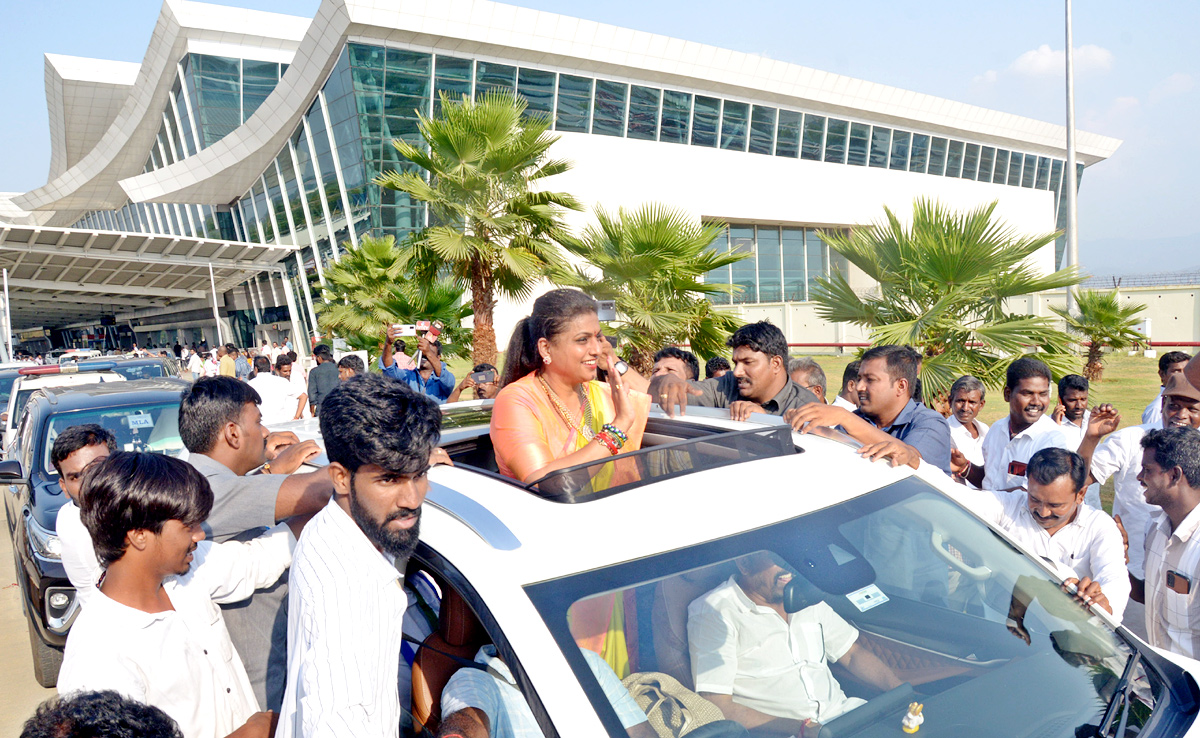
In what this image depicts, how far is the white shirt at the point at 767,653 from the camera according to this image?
176 centimetres

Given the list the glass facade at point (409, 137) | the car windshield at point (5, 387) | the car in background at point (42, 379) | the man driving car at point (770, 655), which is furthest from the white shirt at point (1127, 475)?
the glass facade at point (409, 137)

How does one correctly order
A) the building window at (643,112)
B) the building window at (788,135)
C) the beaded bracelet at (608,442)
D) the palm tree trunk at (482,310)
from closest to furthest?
the beaded bracelet at (608,442)
the palm tree trunk at (482,310)
the building window at (643,112)
the building window at (788,135)

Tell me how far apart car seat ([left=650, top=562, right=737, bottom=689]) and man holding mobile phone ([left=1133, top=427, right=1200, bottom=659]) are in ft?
6.95

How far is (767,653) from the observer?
1879mm

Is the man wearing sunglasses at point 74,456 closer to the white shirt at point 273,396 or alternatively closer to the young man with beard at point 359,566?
the young man with beard at point 359,566

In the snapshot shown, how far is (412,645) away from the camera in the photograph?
2.00m

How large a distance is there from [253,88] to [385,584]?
38.3 m

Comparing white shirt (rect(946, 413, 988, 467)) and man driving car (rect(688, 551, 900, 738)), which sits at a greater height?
man driving car (rect(688, 551, 900, 738))

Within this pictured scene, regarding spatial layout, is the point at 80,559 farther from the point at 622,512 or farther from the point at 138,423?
the point at 138,423

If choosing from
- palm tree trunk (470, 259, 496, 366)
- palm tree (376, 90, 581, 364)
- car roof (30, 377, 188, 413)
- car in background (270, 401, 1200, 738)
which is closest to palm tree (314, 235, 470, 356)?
Answer: palm tree trunk (470, 259, 496, 366)

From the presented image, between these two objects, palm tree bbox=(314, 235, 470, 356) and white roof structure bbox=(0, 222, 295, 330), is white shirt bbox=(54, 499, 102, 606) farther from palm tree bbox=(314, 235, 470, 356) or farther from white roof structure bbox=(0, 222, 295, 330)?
white roof structure bbox=(0, 222, 295, 330)

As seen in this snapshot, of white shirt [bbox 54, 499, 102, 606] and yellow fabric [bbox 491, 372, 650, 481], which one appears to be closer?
yellow fabric [bbox 491, 372, 650, 481]

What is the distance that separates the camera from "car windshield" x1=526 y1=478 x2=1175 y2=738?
5.41 feet

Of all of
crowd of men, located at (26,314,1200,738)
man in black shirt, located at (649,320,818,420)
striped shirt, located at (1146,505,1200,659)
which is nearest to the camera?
crowd of men, located at (26,314,1200,738)
